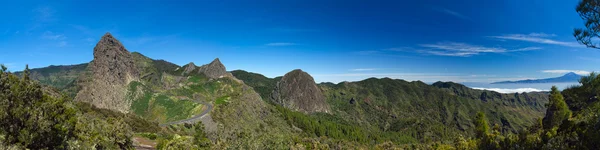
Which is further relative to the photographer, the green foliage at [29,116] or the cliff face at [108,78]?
the cliff face at [108,78]

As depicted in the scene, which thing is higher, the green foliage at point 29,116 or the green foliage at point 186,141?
the green foliage at point 29,116

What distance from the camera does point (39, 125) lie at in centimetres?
2078

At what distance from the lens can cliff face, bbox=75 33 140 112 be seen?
454 ft

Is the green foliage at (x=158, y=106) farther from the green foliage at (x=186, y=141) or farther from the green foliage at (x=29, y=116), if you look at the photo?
the green foliage at (x=29, y=116)

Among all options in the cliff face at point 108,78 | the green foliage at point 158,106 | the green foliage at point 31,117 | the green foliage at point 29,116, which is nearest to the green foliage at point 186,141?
the green foliage at point 31,117

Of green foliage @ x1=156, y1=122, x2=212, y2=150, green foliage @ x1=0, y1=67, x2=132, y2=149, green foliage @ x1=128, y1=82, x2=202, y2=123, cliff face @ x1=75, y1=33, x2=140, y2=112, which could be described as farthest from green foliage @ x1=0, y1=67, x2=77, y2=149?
cliff face @ x1=75, y1=33, x2=140, y2=112

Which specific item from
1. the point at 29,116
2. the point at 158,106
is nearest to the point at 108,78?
the point at 158,106

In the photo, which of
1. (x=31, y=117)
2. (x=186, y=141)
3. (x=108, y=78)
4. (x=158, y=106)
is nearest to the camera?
(x=31, y=117)

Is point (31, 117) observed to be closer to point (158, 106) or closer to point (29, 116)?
point (29, 116)

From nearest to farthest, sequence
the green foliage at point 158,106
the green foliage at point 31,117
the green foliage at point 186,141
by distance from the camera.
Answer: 1. the green foliage at point 31,117
2. the green foliage at point 186,141
3. the green foliage at point 158,106

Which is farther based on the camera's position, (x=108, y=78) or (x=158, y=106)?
Result: (x=108, y=78)

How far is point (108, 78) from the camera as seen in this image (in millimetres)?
148500

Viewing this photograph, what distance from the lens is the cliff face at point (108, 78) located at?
454ft

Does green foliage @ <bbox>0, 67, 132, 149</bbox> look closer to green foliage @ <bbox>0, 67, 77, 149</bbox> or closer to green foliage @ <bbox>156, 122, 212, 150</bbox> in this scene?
green foliage @ <bbox>0, 67, 77, 149</bbox>
